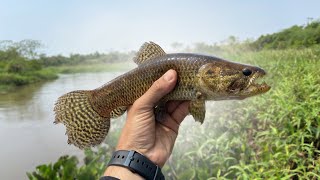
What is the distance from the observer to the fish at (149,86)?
1.69 metres

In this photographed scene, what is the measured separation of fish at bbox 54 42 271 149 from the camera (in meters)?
1.69

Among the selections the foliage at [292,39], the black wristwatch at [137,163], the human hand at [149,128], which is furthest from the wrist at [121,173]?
the foliage at [292,39]

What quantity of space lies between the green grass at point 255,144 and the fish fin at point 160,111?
93cm

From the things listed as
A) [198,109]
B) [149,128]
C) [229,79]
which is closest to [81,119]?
[149,128]

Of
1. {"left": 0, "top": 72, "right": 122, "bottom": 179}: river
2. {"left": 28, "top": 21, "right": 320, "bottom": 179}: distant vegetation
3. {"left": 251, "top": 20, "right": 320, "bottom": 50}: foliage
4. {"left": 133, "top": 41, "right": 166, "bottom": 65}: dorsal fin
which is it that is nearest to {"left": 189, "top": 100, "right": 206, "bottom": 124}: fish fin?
{"left": 133, "top": 41, "right": 166, "bottom": 65}: dorsal fin

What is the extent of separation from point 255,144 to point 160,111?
1732 mm

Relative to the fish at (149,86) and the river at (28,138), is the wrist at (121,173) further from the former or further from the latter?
the river at (28,138)

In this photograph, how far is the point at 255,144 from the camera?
3.42 meters

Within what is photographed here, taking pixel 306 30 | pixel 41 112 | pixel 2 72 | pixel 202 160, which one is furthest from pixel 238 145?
pixel 2 72

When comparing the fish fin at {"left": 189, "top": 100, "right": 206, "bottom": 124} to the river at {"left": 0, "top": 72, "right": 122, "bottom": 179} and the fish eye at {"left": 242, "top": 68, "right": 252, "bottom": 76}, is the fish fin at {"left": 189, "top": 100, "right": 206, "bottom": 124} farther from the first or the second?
the river at {"left": 0, "top": 72, "right": 122, "bottom": 179}

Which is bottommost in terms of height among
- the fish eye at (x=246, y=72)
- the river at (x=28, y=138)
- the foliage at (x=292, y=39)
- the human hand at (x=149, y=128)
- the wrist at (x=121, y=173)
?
the river at (x=28, y=138)

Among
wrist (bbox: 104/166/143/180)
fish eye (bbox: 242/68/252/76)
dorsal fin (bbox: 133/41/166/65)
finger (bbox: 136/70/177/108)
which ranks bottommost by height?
wrist (bbox: 104/166/143/180)

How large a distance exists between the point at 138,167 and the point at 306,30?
44.8 ft

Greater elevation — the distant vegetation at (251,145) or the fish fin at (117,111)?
the fish fin at (117,111)
